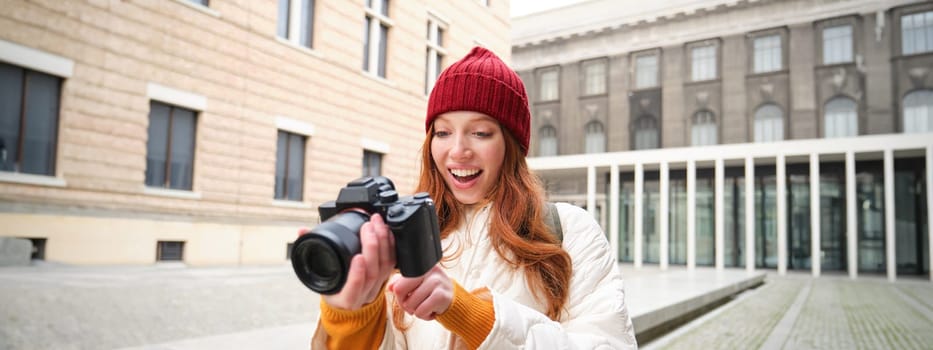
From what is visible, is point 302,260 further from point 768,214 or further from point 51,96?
point 768,214

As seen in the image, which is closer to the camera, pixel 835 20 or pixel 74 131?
pixel 74 131

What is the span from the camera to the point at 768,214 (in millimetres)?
18062

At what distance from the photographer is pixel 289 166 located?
1109 centimetres

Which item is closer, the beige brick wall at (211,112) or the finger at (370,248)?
the finger at (370,248)

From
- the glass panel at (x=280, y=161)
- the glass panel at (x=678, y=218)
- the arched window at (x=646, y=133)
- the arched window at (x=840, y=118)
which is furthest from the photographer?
the arched window at (x=646, y=133)

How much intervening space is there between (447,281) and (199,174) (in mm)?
8846

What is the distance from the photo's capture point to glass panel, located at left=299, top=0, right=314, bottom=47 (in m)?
11.5

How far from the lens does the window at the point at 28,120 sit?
6230 mm

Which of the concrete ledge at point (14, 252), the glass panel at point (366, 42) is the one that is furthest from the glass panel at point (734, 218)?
the concrete ledge at point (14, 252)

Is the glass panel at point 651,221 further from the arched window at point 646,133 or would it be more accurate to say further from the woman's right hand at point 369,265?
the woman's right hand at point 369,265

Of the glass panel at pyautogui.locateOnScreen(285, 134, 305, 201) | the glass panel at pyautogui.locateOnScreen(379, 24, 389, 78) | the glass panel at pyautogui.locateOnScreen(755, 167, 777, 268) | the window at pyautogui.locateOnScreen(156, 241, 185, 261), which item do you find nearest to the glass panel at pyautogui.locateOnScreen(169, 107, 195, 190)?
the window at pyautogui.locateOnScreen(156, 241, 185, 261)

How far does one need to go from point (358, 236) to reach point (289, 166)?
34.7ft

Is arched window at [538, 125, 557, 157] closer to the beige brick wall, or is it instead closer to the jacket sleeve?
the beige brick wall

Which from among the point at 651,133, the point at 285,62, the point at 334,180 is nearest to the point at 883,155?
the point at 651,133
